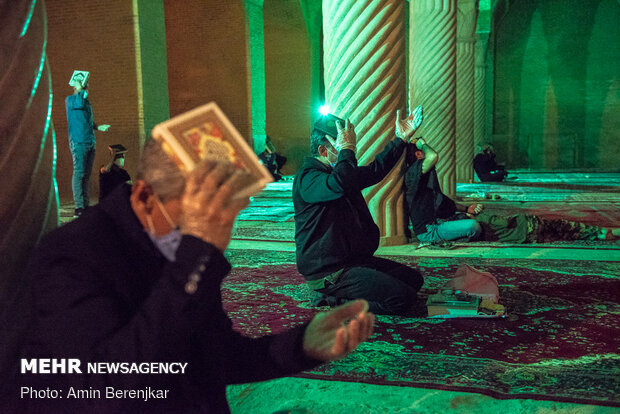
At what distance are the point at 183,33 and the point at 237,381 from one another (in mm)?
13663

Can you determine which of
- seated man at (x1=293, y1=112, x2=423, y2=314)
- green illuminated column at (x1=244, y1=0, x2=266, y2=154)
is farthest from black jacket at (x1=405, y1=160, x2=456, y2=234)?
green illuminated column at (x1=244, y1=0, x2=266, y2=154)

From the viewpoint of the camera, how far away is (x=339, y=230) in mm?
3232

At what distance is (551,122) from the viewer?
18422mm

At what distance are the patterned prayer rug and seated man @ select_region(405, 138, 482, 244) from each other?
3.64ft

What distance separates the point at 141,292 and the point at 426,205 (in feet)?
14.5

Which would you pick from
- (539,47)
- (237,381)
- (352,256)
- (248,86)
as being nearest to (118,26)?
(248,86)

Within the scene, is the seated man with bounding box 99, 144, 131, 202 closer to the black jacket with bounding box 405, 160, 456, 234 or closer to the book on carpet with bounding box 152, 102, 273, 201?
the black jacket with bounding box 405, 160, 456, 234

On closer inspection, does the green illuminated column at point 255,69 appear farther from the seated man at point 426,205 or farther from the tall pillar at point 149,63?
the seated man at point 426,205

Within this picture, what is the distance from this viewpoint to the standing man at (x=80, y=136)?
263 inches

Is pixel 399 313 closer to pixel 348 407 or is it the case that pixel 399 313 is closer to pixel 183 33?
pixel 348 407

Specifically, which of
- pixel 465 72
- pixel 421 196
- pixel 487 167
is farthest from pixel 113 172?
pixel 487 167

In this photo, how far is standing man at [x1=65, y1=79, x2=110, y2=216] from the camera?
6688 mm

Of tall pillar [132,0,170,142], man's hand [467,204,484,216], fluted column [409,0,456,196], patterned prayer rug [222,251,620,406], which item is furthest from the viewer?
tall pillar [132,0,170,142]

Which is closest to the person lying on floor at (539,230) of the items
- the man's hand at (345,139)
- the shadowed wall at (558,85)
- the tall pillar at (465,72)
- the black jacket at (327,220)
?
the black jacket at (327,220)
